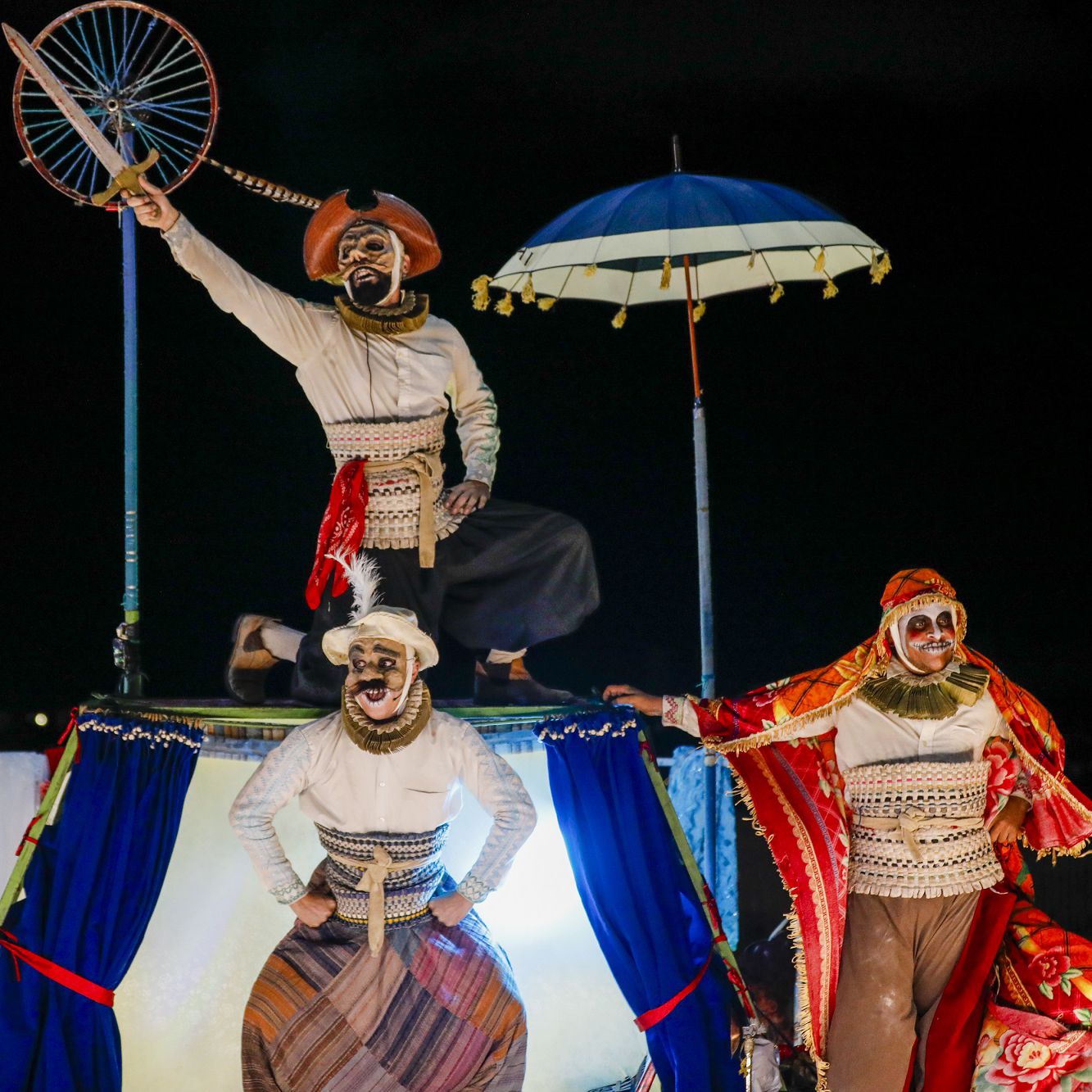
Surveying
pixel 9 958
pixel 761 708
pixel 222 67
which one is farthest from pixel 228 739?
pixel 222 67

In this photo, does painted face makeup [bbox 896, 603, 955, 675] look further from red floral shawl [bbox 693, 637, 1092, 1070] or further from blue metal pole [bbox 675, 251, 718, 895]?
blue metal pole [bbox 675, 251, 718, 895]

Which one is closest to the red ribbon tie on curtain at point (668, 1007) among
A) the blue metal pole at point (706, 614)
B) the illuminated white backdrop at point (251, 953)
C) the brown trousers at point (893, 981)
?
the illuminated white backdrop at point (251, 953)

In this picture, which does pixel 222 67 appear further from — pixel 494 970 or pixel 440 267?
pixel 494 970

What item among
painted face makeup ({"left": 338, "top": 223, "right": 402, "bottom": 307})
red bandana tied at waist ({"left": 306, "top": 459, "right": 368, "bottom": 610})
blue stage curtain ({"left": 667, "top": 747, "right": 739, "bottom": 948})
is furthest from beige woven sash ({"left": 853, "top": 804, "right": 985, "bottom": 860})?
painted face makeup ({"left": 338, "top": 223, "right": 402, "bottom": 307})

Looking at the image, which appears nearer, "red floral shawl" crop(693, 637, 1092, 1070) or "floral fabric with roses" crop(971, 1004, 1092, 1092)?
"floral fabric with roses" crop(971, 1004, 1092, 1092)

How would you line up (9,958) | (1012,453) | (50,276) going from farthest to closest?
(1012,453) → (50,276) → (9,958)

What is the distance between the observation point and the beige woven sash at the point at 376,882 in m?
4.53

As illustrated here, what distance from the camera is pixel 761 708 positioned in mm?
5051

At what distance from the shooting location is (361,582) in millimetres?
4812

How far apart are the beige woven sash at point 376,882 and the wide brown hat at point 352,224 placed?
5.09 feet

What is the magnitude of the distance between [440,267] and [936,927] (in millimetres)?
2679

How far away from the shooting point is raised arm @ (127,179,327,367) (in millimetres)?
4766

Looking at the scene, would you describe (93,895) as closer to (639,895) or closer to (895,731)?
A: (639,895)

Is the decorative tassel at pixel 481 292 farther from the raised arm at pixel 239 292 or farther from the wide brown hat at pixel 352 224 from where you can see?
the raised arm at pixel 239 292
